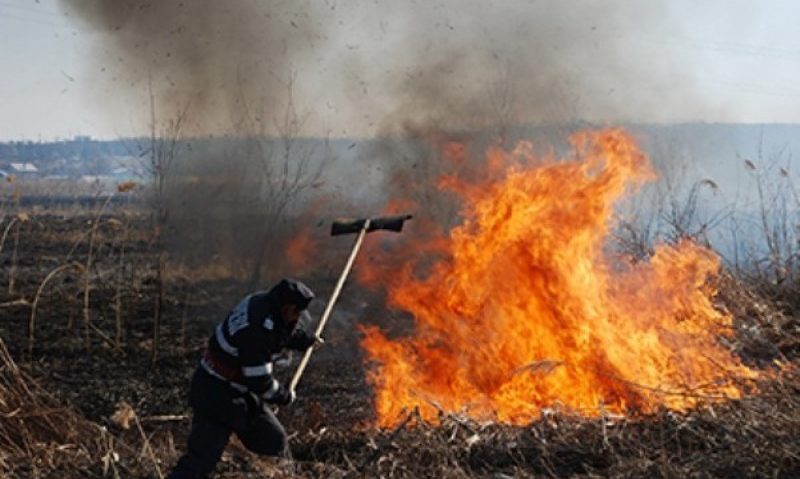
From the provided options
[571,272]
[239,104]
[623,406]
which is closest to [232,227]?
[239,104]

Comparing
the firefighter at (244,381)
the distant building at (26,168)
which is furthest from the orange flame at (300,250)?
the distant building at (26,168)

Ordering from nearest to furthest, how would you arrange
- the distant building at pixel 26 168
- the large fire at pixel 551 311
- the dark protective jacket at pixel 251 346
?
1. the dark protective jacket at pixel 251 346
2. the large fire at pixel 551 311
3. the distant building at pixel 26 168

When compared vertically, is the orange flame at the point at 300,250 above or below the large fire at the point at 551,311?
below

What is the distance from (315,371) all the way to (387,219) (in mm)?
3007

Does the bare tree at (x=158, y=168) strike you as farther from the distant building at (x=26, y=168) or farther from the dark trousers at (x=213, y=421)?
the distant building at (x=26, y=168)

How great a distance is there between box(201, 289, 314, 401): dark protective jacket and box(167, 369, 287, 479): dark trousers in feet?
0.27

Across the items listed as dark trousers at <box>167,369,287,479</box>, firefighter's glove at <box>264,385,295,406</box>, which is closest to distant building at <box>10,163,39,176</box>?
dark trousers at <box>167,369,287,479</box>

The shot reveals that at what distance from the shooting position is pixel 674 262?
341 inches

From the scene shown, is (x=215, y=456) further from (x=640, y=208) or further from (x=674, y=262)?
(x=640, y=208)

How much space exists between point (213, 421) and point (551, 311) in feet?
11.6

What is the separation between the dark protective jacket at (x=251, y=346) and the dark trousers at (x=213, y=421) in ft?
0.27

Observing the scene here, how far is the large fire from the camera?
783cm

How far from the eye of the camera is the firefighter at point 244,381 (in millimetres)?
5781

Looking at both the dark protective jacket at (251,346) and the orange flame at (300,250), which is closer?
the dark protective jacket at (251,346)
